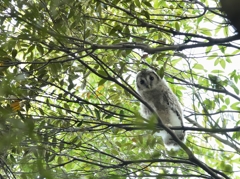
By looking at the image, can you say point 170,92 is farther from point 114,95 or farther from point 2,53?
point 2,53

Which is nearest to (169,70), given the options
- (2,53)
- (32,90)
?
(32,90)

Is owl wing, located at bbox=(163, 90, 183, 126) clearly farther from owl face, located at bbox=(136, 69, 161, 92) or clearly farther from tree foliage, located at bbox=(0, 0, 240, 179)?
tree foliage, located at bbox=(0, 0, 240, 179)

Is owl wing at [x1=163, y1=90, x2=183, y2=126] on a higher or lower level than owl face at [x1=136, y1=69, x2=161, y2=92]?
lower

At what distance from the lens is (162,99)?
170 inches

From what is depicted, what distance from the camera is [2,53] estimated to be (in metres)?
2.07

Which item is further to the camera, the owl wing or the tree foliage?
the owl wing

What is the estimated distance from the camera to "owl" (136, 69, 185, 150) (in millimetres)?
4129

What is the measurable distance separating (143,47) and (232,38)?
0.41 meters

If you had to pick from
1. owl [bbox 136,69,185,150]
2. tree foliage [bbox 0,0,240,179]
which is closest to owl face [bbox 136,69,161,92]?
owl [bbox 136,69,185,150]

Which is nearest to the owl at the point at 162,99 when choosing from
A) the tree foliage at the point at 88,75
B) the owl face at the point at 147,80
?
the owl face at the point at 147,80

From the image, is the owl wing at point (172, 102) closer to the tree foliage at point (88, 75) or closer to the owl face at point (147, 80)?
the owl face at point (147, 80)

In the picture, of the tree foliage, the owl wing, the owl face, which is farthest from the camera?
the owl face

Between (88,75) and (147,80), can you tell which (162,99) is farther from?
(88,75)

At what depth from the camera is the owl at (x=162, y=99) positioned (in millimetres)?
4129
